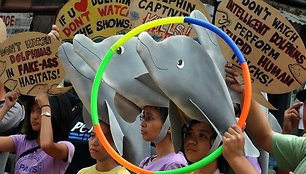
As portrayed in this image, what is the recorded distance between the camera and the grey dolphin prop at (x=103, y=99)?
3.16 metres

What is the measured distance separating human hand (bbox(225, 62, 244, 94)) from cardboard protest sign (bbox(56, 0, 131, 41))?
0.77 meters

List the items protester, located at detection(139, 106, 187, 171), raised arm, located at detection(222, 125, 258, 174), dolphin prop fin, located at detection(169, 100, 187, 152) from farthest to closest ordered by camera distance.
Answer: protester, located at detection(139, 106, 187, 171) → dolphin prop fin, located at detection(169, 100, 187, 152) → raised arm, located at detection(222, 125, 258, 174)

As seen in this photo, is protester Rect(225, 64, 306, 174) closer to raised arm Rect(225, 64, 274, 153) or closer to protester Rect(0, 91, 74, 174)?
raised arm Rect(225, 64, 274, 153)

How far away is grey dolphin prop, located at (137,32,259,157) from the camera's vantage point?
2492mm

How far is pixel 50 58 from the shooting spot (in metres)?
3.40

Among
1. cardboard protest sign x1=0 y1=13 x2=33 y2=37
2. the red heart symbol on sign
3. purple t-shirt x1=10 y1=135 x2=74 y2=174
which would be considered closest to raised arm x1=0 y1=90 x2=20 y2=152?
purple t-shirt x1=10 y1=135 x2=74 y2=174

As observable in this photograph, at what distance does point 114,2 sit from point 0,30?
97 cm

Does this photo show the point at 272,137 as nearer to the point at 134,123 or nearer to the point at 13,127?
the point at 134,123

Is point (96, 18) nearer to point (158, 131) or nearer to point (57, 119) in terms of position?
point (158, 131)

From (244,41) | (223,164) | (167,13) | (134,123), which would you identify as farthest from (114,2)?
(223,164)

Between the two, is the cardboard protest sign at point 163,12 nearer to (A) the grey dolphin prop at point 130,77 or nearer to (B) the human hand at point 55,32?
(A) the grey dolphin prop at point 130,77

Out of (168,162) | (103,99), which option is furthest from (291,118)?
(103,99)

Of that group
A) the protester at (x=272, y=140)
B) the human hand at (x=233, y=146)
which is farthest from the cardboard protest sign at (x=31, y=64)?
the human hand at (x=233, y=146)

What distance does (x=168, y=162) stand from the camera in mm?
2994
